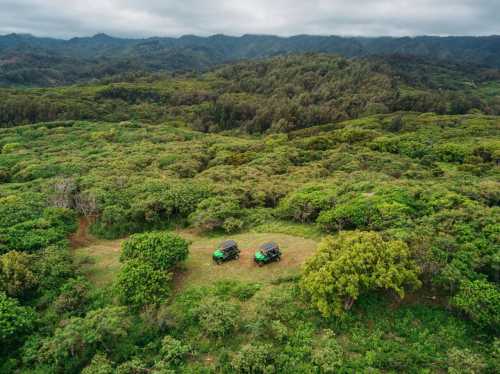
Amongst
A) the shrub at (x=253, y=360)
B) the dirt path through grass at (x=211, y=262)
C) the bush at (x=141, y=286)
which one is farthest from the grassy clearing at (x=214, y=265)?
the shrub at (x=253, y=360)

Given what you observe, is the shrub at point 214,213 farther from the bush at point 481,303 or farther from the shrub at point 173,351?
A: the bush at point 481,303

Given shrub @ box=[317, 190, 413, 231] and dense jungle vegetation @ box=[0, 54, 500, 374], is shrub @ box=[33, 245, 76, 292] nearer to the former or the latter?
dense jungle vegetation @ box=[0, 54, 500, 374]

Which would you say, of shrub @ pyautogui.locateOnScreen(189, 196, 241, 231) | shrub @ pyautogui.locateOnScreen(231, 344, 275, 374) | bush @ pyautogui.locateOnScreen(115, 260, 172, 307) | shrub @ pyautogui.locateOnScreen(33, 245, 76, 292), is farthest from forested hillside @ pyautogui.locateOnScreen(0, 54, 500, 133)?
shrub @ pyautogui.locateOnScreen(231, 344, 275, 374)

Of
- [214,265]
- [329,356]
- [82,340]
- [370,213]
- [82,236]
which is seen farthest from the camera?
[82,236]

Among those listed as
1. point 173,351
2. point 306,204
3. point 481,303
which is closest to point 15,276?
point 173,351

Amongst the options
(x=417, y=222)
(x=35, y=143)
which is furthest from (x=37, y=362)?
(x=35, y=143)

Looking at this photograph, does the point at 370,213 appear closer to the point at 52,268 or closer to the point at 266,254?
the point at 266,254
